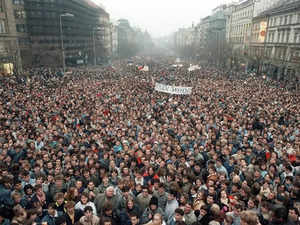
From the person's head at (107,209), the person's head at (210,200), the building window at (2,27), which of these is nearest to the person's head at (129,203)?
the person's head at (107,209)

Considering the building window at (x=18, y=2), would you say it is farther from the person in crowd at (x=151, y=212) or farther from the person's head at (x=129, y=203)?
the person in crowd at (x=151, y=212)

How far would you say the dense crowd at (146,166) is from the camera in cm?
589

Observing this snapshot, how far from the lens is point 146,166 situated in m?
8.41

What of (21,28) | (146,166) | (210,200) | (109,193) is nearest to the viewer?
(210,200)

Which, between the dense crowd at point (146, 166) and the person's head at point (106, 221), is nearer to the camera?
the person's head at point (106, 221)

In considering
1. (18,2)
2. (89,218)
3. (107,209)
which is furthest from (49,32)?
(89,218)

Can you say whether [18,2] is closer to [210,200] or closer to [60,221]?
[60,221]

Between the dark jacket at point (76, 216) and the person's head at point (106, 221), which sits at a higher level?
the person's head at point (106, 221)

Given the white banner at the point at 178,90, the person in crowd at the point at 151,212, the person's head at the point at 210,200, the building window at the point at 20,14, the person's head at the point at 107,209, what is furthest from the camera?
the building window at the point at 20,14

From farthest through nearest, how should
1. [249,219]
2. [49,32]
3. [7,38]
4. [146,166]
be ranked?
[49,32] → [7,38] → [146,166] → [249,219]

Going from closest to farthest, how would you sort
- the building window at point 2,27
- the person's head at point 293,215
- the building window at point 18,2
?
the person's head at point 293,215 → the building window at point 2,27 → the building window at point 18,2

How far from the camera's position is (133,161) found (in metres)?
9.09

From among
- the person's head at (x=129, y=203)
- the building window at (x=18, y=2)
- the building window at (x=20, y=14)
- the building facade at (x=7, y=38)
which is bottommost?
the person's head at (x=129, y=203)

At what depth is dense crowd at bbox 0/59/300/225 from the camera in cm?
→ 589
